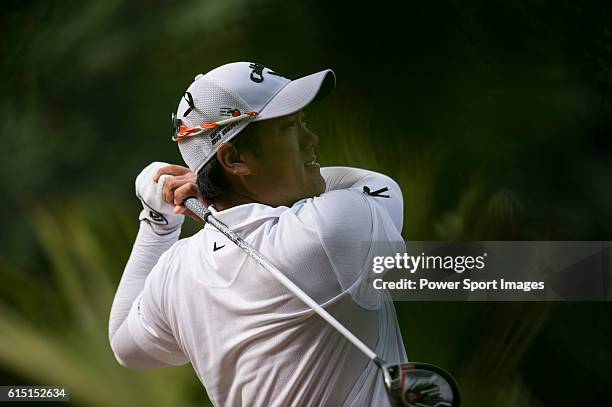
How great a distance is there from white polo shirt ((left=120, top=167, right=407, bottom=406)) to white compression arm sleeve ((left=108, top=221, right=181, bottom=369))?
0.91 ft

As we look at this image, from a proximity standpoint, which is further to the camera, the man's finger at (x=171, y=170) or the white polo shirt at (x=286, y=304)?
the man's finger at (x=171, y=170)

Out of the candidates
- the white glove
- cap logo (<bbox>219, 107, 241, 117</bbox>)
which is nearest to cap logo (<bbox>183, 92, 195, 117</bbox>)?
cap logo (<bbox>219, 107, 241, 117</bbox>)

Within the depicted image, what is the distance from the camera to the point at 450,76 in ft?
9.54

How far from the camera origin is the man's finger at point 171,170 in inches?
107

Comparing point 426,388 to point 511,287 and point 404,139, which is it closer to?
point 511,287

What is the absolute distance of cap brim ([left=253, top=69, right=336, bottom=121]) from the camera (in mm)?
2486

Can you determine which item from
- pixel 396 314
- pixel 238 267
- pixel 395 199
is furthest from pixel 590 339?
pixel 238 267

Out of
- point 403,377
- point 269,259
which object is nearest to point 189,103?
point 269,259

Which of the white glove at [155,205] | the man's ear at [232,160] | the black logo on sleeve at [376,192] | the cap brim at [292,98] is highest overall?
the cap brim at [292,98]

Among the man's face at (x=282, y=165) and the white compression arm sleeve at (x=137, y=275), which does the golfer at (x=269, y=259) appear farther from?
the white compression arm sleeve at (x=137, y=275)

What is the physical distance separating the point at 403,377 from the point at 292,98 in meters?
0.80

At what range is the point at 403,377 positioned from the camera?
92.4 inches

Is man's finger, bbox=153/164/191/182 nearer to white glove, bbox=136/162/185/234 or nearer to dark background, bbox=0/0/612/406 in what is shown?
white glove, bbox=136/162/185/234

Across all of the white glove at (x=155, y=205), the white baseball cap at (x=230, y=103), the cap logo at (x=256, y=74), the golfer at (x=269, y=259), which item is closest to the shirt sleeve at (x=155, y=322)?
the golfer at (x=269, y=259)
